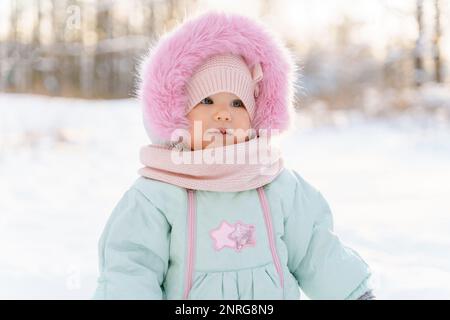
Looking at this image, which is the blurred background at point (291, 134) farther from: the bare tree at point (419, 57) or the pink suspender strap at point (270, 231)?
the pink suspender strap at point (270, 231)

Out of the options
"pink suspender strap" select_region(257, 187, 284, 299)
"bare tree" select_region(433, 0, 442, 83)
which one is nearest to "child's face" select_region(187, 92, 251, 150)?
"pink suspender strap" select_region(257, 187, 284, 299)

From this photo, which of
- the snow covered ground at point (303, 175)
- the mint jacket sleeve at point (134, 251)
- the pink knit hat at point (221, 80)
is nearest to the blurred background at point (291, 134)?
the snow covered ground at point (303, 175)

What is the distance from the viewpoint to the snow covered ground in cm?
232

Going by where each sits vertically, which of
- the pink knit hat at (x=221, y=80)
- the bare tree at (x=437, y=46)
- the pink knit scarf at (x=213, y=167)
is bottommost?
the pink knit scarf at (x=213, y=167)

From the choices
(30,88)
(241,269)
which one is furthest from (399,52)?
(241,269)

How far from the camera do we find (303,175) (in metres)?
5.05

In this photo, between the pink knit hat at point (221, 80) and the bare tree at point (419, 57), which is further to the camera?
the bare tree at point (419, 57)

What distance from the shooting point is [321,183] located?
14.9 ft

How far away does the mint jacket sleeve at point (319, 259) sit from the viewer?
5.20 ft

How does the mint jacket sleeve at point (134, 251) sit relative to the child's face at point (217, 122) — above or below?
below

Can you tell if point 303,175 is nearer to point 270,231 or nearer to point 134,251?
point 270,231

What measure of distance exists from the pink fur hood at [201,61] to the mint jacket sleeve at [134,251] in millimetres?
231
